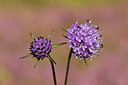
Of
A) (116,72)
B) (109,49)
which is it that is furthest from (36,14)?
(116,72)

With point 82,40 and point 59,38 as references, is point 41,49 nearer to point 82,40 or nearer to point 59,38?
point 82,40

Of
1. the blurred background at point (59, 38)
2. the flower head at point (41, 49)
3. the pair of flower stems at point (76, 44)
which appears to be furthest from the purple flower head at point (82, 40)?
the blurred background at point (59, 38)

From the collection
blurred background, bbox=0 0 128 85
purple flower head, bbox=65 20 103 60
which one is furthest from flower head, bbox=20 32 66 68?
blurred background, bbox=0 0 128 85

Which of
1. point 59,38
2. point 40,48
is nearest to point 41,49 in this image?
point 40,48

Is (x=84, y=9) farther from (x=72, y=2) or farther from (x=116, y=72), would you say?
(x=116, y=72)

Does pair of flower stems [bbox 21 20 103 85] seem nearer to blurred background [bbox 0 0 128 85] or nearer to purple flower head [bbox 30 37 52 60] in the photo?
purple flower head [bbox 30 37 52 60]

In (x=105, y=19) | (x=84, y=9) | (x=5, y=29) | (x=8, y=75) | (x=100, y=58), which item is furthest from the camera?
(x=84, y=9)
